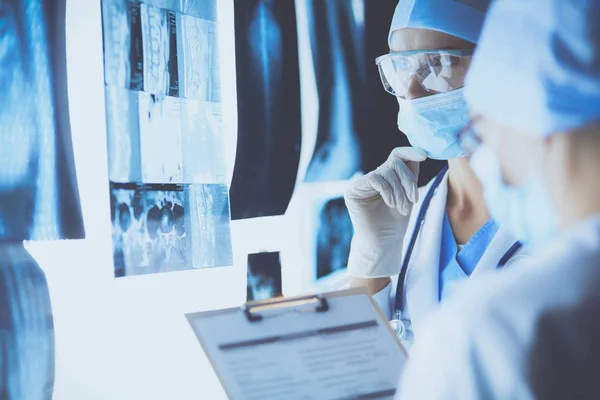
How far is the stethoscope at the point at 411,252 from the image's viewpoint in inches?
60.9

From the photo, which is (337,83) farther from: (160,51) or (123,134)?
(123,134)

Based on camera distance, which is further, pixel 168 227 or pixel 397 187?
pixel 397 187

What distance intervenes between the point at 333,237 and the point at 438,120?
1.76 ft

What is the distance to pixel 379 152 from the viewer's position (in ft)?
7.03

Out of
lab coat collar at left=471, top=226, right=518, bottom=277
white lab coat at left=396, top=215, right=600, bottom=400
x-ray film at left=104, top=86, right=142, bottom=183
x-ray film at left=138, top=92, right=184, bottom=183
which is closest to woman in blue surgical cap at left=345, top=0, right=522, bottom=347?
lab coat collar at left=471, top=226, right=518, bottom=277

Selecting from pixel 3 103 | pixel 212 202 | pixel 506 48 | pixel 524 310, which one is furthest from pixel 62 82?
pixel 524 310

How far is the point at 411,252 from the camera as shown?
1.71m

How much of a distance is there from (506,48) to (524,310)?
30cm

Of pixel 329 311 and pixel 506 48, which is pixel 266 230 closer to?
pixel 329 311

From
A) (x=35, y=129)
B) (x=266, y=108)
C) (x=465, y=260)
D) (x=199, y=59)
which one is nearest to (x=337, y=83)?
(x=266, y=108)

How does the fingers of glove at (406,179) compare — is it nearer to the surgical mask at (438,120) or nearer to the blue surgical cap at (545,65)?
the surgical mask at (438,120)

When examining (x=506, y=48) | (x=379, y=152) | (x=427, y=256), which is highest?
(x=506, y=48)

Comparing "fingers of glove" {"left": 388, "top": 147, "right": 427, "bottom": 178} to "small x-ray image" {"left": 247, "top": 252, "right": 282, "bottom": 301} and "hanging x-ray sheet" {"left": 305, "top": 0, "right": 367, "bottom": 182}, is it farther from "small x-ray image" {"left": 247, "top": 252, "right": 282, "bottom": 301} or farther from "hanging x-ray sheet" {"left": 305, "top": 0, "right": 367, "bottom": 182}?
"small x-ray image" {"left": 247, "top": 252, "right": 282, "bottom": 301}

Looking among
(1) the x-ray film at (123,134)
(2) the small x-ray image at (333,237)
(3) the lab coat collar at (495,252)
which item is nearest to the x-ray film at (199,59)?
(1) the x-ray film at (123,134)
